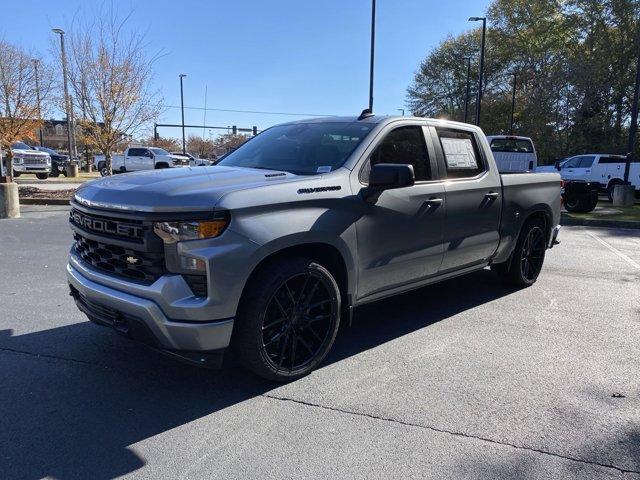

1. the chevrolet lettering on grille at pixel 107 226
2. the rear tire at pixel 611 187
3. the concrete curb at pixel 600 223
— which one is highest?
the chevrolet lettering on grille at pixel 107 226

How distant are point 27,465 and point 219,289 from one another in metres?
1.30

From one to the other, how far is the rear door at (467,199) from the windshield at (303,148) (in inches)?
38.5

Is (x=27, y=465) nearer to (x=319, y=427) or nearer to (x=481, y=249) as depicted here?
(x=319, y=427)

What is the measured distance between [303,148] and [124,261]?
182 cm

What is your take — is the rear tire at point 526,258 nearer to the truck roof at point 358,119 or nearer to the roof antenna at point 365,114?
the truck roof at point 358,119

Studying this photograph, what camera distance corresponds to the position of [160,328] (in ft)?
9.55

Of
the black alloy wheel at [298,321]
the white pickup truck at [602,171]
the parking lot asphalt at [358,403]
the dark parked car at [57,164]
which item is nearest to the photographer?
the parking lot asphalt at [358,403]

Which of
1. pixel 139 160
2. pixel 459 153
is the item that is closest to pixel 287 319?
pixel 459 153

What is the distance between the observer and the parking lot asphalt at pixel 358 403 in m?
2.62

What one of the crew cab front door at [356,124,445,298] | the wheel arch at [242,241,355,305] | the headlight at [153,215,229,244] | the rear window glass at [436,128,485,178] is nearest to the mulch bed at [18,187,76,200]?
the rear window glass at [436,128,485,178]

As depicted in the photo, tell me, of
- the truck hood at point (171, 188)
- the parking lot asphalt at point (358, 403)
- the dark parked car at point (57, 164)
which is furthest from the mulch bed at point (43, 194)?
the dark parked car at point (57, 164)

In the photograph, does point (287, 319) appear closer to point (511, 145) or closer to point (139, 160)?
point (511, 145)

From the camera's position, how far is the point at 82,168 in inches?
1741

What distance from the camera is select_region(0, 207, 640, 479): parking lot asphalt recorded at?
2617mm
